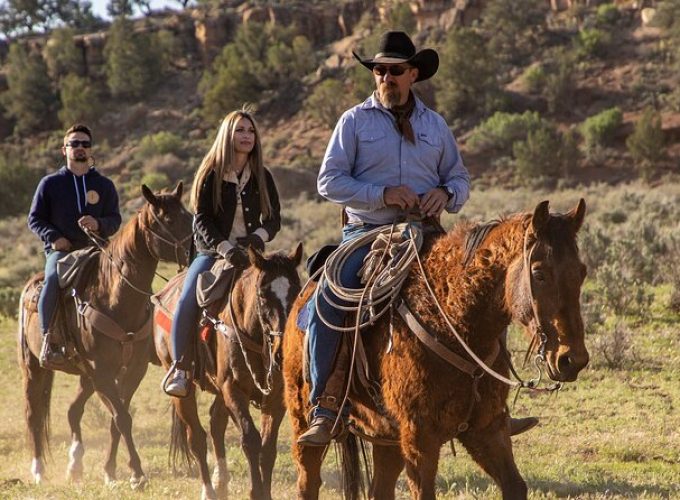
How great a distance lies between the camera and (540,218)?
435 centimetres

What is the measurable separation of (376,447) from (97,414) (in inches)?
279

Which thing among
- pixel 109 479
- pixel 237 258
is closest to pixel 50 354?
pixel 109 479

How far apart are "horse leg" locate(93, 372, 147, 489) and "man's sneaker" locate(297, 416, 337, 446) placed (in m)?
3.44

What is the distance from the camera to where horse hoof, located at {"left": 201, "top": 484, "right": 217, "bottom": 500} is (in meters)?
7.85

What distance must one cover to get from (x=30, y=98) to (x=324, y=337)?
65250mm

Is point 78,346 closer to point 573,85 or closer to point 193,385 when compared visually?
point 193,385

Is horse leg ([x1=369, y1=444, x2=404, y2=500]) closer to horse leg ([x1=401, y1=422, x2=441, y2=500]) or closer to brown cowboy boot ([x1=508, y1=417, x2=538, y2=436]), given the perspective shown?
brown cowboy boot ([x1=508, y1=417, x2=538, y2=436])

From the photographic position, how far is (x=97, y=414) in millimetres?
12141

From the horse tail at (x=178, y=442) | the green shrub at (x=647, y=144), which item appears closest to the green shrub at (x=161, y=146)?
the green shrub at (x=647, y=144)

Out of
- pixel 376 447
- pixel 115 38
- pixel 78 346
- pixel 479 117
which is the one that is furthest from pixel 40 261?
pixel 115 38

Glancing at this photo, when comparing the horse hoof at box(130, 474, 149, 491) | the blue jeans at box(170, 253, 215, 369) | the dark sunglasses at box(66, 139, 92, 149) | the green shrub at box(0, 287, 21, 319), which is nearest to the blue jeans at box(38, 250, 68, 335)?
the dark sunglasses at box(66, 139, 92, 149)

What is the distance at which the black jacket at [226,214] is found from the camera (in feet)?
24.7

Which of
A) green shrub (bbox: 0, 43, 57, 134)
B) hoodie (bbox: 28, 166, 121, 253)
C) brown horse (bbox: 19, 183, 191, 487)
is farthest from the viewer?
green shrub (bbox: 0, 43, 57, 134)

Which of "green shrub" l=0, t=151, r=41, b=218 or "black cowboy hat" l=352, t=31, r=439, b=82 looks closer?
"black cowboy hat" l=352, t=31, r=439, b=82
